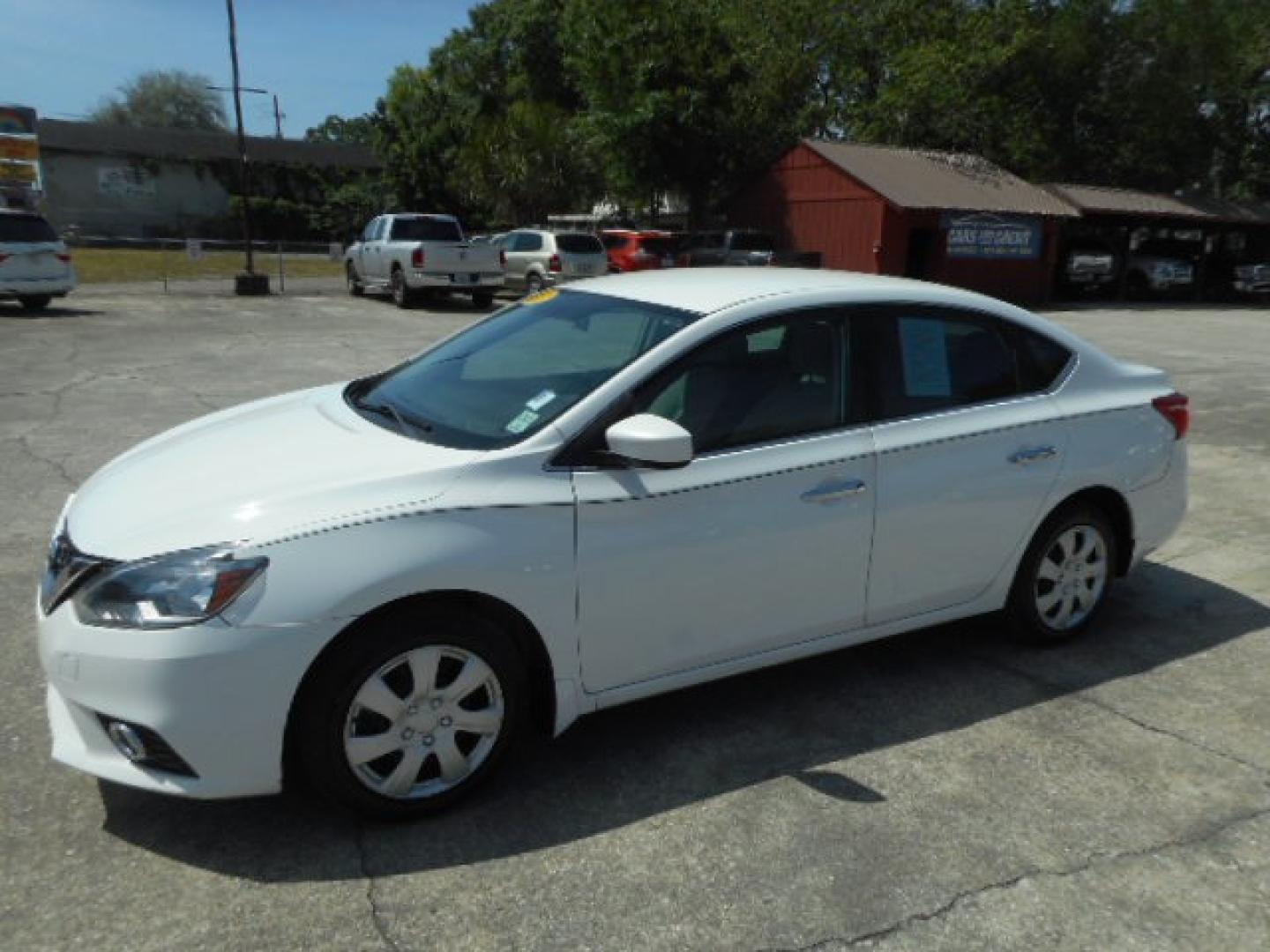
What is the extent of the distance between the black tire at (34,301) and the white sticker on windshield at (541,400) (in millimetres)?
17498

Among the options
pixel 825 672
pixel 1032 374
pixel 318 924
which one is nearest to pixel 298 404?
pixel 318 924

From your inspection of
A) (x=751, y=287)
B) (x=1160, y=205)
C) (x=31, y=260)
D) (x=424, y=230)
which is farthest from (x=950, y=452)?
(x=1160, y=205)

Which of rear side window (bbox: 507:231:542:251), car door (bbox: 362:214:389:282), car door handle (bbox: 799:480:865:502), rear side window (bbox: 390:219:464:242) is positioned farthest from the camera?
rear side window (bbox: 507:231:542:251)

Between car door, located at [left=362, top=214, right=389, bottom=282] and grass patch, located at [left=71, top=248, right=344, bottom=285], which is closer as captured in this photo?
car door, located at [left=362, top=214, right=389, bottom=282]

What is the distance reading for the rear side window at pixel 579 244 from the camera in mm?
22094

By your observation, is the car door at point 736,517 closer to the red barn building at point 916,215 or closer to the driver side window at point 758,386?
the driver side window at point 758,386

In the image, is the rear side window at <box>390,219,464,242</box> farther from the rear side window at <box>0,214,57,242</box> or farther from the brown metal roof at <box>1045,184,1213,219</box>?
the brown metal roof at <box>1045,184,1213,219</box>

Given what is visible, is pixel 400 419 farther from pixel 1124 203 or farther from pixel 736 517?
pixel 1124 203

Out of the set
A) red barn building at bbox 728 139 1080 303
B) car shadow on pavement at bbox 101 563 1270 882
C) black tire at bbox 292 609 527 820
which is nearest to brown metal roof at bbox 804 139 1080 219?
red barn building at bbox 728 139 1080 303

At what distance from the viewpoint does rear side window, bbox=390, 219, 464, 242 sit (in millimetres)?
20781

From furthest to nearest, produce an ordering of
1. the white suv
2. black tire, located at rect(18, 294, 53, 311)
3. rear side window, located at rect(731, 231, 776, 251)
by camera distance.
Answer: rear side window, located at rect(731, 231, 776, 251), black tire, located at rect(18, 294, 53, 311), the white suv

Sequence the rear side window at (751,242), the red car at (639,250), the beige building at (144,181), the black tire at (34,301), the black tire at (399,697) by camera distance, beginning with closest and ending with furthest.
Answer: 1. the black tire at (399,697)
2. the black tire at (34,301)
3. the red car at (639,250)
4. the rear side window at (751,242)
5. the beige building at (144,181)

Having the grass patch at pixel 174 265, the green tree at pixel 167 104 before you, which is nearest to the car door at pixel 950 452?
the grass patch at pixel 174 265

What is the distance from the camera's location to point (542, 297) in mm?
4250
